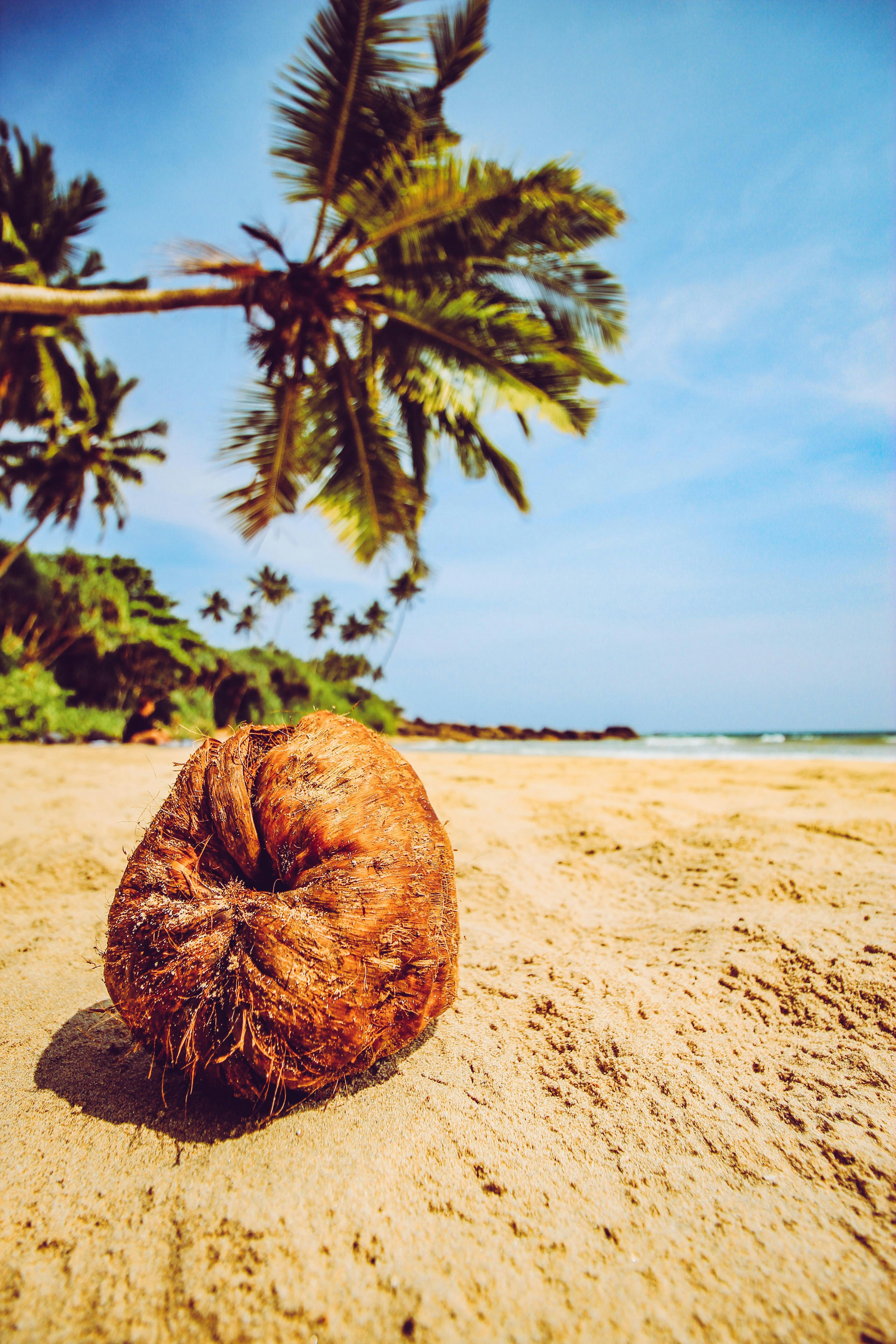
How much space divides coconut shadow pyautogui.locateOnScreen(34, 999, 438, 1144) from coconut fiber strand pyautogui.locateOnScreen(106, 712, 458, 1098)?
0.30 feet

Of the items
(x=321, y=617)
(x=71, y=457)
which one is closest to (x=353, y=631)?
(x=321, y=617)

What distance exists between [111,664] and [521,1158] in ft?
83.9

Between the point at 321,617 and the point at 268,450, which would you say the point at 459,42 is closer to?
the point at 268,450

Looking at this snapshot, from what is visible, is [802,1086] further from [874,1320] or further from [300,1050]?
[300,1050]

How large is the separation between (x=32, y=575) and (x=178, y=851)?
766 inches

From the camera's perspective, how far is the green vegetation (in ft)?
46.9

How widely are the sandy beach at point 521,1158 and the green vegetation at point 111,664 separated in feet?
29.9

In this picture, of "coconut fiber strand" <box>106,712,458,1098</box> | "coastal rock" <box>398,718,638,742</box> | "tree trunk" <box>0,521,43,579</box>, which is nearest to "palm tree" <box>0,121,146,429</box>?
"tree trunk" <box>0,521,43,579</box>

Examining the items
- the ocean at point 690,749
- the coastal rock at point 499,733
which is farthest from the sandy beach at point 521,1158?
the coastal rock at point 499,733

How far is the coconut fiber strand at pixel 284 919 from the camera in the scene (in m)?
1.25

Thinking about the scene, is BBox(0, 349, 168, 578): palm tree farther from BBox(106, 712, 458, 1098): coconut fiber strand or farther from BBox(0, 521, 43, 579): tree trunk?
BBox(106, 712, 458, 1098): coconut fiber strand

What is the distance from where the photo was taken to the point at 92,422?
55.8 ft

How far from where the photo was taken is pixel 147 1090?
1.46 meters

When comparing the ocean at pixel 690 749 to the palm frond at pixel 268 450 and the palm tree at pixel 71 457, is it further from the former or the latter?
the palm tree at pixel 71 457
